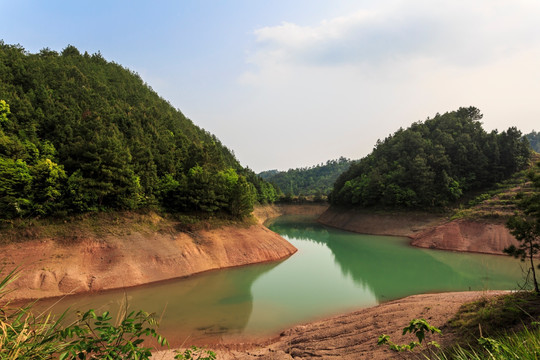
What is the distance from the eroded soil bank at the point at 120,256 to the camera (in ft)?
64.1

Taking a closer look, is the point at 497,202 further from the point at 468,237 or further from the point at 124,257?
the point at 124,257

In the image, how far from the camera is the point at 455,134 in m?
57.9

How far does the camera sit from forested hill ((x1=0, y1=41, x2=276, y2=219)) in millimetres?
22828

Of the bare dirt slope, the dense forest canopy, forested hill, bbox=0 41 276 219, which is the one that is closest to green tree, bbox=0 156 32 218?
forested hill, bbox=0 41 276 219

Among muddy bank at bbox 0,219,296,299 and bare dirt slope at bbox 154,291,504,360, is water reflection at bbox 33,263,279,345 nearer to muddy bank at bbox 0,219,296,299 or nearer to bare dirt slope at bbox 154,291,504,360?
muddy bank at bbox 0,219,296,299

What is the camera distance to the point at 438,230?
39.2m

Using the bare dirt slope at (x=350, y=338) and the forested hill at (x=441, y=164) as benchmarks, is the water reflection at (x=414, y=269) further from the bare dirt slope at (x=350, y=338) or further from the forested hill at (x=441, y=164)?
the forested hill at (x=441, y=164)

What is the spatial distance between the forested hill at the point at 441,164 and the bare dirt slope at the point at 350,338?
41229 millimetres

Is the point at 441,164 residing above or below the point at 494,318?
above

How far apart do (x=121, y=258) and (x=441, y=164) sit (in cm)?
5336

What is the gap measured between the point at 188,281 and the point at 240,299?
6131 mm

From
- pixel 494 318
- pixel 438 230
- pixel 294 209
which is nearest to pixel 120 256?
pixel 494 318

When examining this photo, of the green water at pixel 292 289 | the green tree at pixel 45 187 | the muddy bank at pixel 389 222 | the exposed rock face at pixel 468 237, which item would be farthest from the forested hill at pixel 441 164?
the green tree at pixel 45 187

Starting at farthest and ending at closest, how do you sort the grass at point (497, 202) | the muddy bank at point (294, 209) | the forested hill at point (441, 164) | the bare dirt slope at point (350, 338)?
the muddy bank at point (294, 209), the forested hill at point (441, 164), the grass at point (497, 202), the bare dirt slope at point (350, 338)
